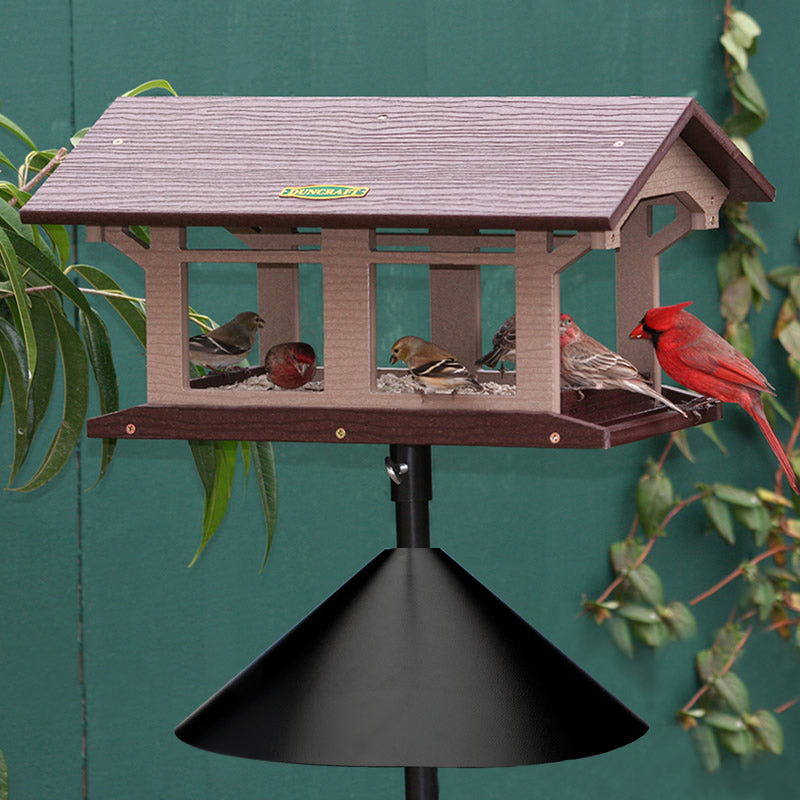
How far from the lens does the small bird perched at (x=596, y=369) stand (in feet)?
4.67

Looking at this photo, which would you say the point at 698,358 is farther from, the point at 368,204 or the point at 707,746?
the point at 707,746

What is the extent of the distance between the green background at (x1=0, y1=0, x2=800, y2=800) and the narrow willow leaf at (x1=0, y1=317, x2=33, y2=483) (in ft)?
2.65

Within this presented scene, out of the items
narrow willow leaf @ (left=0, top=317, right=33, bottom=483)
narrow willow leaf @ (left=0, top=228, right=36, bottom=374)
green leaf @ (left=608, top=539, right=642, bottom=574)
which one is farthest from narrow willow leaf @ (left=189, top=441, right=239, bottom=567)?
green leaf @ (left=608, top=539, right=642, bottom=574)

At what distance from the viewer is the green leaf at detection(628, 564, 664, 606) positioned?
263cm

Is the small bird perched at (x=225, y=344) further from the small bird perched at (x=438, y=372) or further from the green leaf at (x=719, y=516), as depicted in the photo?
the green leaf at (x=719, y=516)

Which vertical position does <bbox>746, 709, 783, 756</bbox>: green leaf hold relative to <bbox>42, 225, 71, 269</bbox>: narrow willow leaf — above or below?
below

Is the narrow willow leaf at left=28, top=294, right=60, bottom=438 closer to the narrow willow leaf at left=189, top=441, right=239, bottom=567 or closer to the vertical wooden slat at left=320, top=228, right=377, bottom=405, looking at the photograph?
the narrow willow leaf at left=189, top=441, right=239, bottom=567

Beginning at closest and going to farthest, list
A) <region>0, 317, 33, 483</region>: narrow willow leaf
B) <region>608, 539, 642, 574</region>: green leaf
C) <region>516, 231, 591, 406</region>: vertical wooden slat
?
<region>516, 231, 591, 406</region>: vertical wooden slat < <region>0, 317, 33, 483</region>: narrow willow leaf < <region>608, 539, 642, 574</region>: green leaf

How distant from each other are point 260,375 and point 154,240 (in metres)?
0.38

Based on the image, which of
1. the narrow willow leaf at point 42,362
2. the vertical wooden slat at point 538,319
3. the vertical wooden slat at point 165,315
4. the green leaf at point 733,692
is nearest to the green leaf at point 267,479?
the narrow willow leaf at point 42,362

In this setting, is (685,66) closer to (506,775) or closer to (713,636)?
(713,636)

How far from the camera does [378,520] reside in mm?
2629

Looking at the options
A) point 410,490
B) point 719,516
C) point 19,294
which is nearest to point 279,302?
point 19,294

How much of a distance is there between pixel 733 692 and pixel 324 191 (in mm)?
1794
